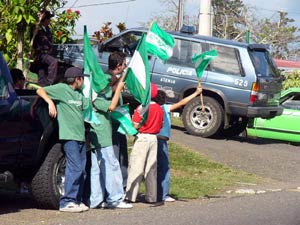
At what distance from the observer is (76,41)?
16.6 metres

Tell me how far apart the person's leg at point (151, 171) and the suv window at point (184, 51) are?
777cm

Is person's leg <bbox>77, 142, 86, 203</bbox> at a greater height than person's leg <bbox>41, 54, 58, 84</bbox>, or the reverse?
person's leg <bbox>41, 54, 58, 84</bbox>

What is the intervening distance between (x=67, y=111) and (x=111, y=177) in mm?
1167

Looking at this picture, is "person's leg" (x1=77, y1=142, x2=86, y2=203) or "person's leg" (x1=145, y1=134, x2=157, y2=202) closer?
"person's leg" (x1=77, y1=142, x2=86, y2=203)

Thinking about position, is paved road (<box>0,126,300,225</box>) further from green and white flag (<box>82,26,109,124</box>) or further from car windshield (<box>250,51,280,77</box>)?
car windshield (<box>250,51,280,77</box>)

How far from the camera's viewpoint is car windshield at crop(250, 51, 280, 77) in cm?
1742

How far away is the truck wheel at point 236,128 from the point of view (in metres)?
19.0

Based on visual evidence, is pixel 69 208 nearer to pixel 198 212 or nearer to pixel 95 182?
pixel 95 182

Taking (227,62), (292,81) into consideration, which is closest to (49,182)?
(227,62)

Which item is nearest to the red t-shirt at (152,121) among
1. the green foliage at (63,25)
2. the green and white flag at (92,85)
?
the green and white flag at (92,85)

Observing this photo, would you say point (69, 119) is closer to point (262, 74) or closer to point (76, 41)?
point (76, 41)

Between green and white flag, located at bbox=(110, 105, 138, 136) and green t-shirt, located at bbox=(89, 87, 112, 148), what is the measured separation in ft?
0.57

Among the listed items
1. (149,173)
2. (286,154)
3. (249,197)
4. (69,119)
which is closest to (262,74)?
(286,154)

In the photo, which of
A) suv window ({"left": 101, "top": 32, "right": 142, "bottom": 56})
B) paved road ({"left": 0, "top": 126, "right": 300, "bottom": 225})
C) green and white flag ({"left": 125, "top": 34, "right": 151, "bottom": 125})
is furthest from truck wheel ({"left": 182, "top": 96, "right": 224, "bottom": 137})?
green and white flag ({"left": 125, "top": 34, "right": 151, "bottom": 125})
